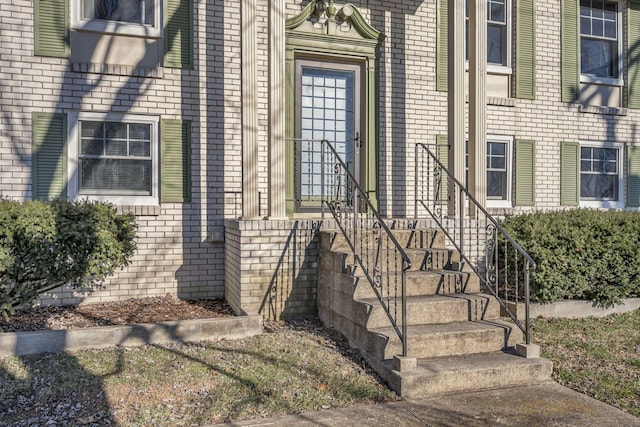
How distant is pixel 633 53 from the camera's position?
9.74 m

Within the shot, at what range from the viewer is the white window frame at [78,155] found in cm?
670

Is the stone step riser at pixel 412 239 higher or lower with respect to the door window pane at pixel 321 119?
lower

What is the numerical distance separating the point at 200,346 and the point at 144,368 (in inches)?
27.2

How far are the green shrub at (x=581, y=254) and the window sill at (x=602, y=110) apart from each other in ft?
9.26

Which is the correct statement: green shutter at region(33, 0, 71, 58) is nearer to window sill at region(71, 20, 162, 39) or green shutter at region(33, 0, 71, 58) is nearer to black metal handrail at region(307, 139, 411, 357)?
window sill at region(71, 20, 162, 39)

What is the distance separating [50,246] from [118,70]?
2808 millimetres

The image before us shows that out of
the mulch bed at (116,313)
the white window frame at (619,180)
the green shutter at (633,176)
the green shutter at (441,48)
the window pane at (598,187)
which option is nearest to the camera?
the mulch bed at (116,313)

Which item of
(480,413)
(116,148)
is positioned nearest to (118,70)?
(116,148)

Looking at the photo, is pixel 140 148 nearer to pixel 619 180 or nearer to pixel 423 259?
pixel 423 259

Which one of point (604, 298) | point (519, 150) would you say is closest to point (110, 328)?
point (604, 298)

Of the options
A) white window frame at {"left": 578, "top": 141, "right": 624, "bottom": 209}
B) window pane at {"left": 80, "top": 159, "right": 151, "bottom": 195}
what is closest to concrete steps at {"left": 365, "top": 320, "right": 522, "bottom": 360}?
window pane at {"left": 80, "top": 159, "right": 151, "bottom": 195}

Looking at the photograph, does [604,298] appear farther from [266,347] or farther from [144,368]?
[144,368]

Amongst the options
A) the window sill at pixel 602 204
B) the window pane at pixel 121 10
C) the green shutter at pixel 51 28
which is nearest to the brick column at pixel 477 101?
the window sill at pixel 602 204

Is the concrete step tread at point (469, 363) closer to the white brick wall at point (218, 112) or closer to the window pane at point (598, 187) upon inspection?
the white brick wall at point (218, 112)
